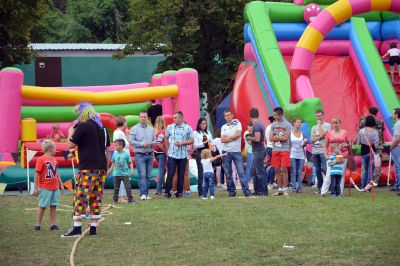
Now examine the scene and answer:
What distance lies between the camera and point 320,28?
52.2 feet

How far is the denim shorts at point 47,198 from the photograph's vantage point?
8906 millimetres

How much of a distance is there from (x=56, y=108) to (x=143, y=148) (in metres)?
4.64

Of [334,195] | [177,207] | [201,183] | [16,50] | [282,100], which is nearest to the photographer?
[177,207]

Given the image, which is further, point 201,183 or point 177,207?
point 201,183

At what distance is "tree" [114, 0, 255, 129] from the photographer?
82.1 ft

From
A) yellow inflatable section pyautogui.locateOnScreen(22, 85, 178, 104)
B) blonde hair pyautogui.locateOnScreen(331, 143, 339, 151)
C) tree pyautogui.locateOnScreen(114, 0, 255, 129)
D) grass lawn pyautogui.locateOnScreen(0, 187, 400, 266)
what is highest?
tree pyautogui.locateOnScreen(114, 0, 255, 129)

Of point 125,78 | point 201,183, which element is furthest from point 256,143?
point 125,78

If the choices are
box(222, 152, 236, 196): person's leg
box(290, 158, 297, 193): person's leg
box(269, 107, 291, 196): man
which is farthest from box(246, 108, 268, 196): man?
box(290, 158, 297, 193): person's leg

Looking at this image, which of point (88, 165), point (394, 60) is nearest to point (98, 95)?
point (394, 60)

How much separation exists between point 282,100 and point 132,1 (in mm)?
11402

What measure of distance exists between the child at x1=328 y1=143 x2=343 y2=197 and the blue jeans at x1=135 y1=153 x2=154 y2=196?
121 inches

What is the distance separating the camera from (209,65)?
86.6 feet

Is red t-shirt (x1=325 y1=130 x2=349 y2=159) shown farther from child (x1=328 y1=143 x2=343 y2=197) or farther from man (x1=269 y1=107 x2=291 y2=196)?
man (x1=269 y1=107 x2=291 y2=196)

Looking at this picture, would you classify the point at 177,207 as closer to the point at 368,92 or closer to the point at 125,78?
the point at 368,92
